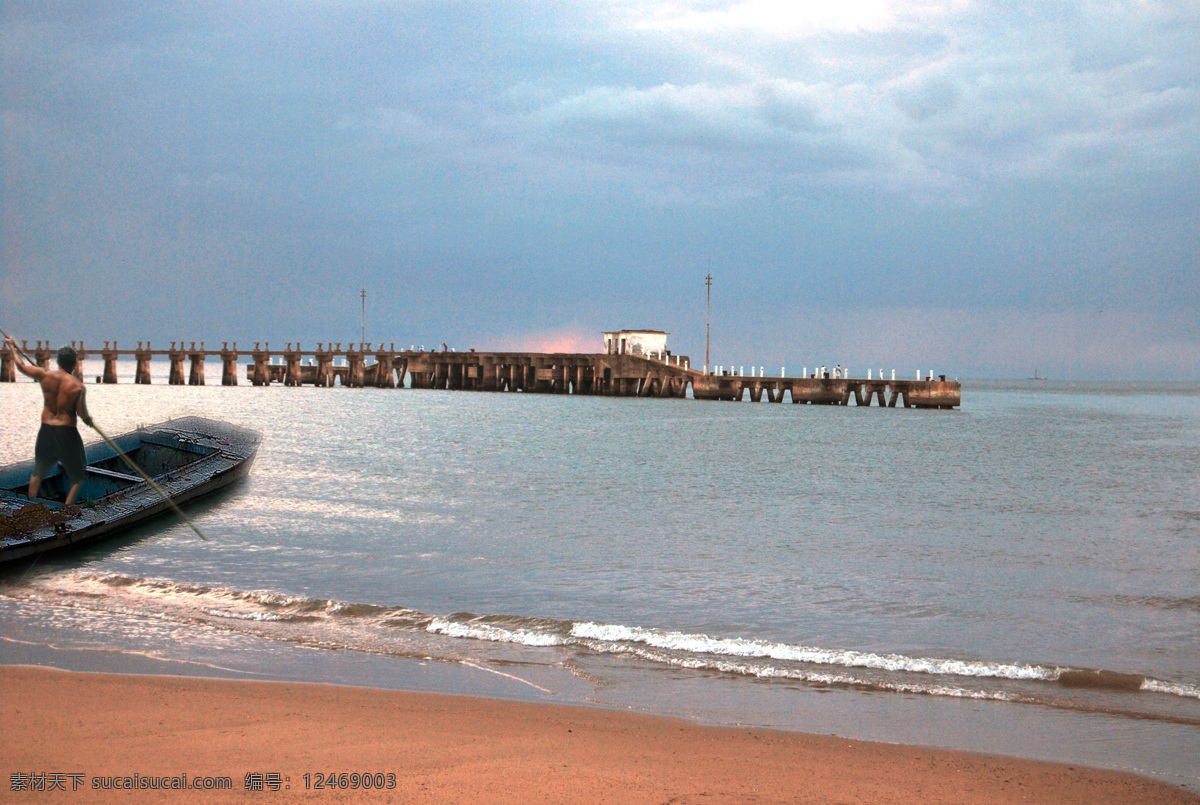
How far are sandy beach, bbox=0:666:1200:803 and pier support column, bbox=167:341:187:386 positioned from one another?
93419 mm

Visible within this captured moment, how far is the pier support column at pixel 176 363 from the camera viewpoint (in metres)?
93.5

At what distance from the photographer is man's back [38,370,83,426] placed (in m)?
4.14

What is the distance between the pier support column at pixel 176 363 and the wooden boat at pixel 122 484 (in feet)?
247

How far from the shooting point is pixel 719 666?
9195 millimetres

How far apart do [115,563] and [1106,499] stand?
23986mm

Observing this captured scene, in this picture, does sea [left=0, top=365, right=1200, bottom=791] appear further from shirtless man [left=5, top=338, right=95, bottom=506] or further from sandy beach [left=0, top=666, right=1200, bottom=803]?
shirtless man [left=5, top=338, right=95, bottom=506]

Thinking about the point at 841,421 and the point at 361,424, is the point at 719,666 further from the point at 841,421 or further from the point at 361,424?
the point at 841,421

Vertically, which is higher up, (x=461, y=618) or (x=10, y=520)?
(x=10, y=520)

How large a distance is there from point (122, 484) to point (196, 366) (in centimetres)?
8584

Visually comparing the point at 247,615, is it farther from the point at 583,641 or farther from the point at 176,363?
the point at 176,363

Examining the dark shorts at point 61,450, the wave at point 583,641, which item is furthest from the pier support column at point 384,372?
the dark shorts at point 61,450

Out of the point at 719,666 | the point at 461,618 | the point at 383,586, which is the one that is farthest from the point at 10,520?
the point at 719,666

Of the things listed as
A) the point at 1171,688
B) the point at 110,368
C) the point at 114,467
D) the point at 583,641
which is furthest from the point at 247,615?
the point at 110,368

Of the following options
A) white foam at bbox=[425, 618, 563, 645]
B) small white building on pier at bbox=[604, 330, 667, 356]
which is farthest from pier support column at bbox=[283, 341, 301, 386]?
white foam at bbox=[425, 618, 563, 645]
